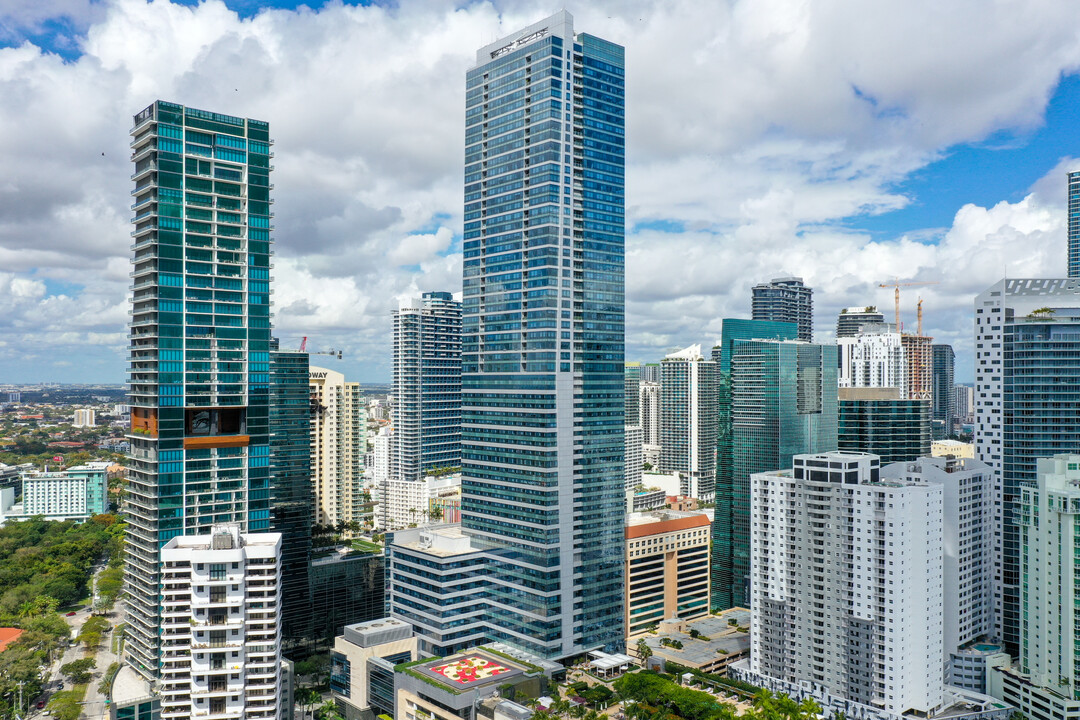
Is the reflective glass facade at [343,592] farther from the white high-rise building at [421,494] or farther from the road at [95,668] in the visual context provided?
the white high-rise building at [421,494]

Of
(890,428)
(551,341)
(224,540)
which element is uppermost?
(551,341)

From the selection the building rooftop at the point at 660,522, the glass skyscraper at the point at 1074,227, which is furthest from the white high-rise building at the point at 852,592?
the glass skyscraper at the point at 1074,227

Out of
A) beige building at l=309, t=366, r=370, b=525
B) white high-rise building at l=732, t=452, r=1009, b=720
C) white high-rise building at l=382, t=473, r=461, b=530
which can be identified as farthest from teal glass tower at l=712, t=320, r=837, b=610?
beige building at l=309, t=366, r=370, b=525

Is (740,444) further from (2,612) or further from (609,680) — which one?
(2,612)

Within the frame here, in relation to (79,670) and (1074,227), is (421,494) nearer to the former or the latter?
(79,670)

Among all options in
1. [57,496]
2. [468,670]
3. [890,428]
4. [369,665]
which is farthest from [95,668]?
[890,428]

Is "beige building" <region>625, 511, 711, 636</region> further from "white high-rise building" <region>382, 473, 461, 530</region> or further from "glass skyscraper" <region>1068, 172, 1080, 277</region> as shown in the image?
"glass skyscraper" <region>1068, 172, 1080, 277</region>
